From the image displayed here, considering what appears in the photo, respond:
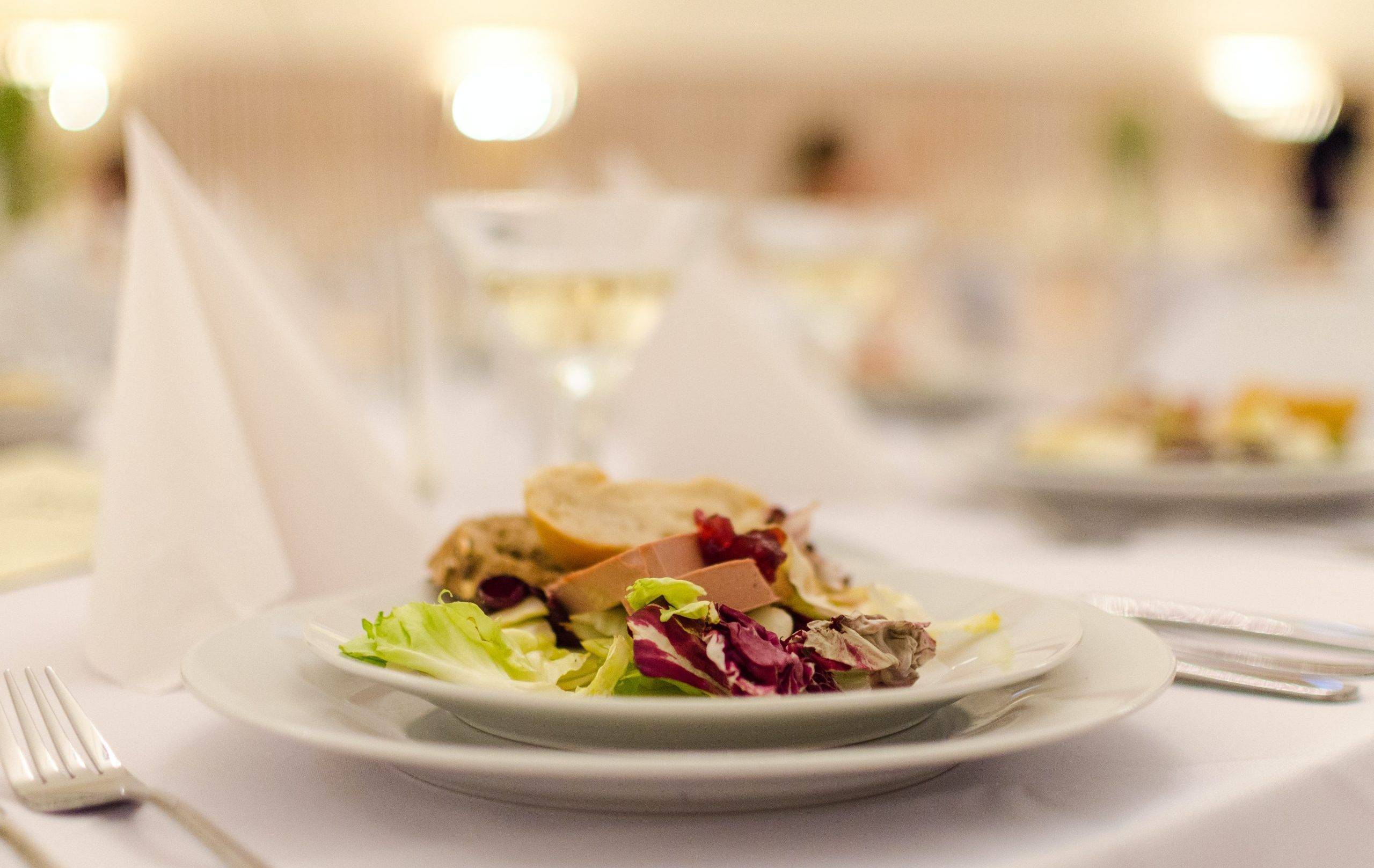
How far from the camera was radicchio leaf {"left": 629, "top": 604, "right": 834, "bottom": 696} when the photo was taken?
0.47 meters

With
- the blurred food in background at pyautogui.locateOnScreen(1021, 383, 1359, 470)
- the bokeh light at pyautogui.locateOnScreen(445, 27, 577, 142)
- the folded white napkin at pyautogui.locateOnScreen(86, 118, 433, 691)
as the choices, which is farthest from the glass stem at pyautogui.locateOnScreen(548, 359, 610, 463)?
the bokeh light at pyautogui.locateOnScreen(445, 27, 577, 142)

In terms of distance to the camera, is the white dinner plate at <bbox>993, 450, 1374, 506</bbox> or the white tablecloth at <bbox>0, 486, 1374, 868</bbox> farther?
the white dinner plate at <bbox>993, 450, 1374, 506</bbox>

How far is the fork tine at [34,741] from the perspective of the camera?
48cm

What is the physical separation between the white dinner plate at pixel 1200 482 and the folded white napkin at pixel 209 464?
0.65 m

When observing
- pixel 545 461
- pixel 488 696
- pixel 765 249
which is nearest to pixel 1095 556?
pixel 545 461

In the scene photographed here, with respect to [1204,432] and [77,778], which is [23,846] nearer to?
[77,778]

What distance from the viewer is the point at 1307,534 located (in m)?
1.07

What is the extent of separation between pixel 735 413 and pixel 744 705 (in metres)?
0.92

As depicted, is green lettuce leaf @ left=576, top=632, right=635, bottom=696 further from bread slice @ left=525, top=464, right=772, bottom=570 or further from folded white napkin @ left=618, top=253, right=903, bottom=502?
folded white napkin @ left=618, top=253, right=903, bottom=502

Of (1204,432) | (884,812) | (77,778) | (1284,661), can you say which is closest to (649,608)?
(884,812)

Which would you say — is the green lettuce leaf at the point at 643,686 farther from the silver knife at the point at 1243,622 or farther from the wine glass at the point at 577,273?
the wine glass at the point at 577,273

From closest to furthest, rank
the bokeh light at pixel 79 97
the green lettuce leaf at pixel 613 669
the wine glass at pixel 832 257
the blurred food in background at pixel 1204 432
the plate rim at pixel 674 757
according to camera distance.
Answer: the plate rim at pixel 674 757 → the green lettuce leaf at pixel 613 669 → the blurred food in background at pixel 1204 432 → the wine glass at pixel 832 257 → the bokeh light at pixel 79 97

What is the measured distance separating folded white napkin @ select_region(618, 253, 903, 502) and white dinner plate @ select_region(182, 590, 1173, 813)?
72 centimetres

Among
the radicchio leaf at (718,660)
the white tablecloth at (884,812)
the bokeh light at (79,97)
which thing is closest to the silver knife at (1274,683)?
the white tablecloth at (884,812)
